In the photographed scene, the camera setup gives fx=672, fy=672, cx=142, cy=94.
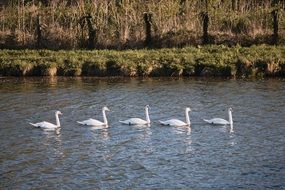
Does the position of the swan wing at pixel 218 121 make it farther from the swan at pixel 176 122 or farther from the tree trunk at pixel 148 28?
the tree trunk at pixel 148 28

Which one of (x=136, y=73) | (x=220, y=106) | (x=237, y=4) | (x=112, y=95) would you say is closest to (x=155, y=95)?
(x=112, y=95)

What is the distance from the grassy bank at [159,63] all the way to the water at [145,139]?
2.75 m

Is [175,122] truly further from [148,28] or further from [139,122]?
[148,28]

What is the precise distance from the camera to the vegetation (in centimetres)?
5884

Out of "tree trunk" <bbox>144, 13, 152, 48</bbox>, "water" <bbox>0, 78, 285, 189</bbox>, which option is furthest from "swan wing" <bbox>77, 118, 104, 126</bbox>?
"tree trunk" <bbox>144, 13, 152, 48</bbox>

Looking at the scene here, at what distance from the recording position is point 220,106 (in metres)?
39.5

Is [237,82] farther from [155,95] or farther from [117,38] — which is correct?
[117,38]

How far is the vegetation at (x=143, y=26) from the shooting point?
193 ft

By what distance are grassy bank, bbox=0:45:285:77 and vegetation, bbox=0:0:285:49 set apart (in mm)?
3344

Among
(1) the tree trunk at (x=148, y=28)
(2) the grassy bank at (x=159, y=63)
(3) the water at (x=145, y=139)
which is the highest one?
(1) the tree trunk at (x=148, y=28)

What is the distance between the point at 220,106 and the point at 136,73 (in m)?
13.9

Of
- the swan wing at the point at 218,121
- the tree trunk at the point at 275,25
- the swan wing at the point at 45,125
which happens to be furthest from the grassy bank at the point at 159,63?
the swan wing at the point at 45,125

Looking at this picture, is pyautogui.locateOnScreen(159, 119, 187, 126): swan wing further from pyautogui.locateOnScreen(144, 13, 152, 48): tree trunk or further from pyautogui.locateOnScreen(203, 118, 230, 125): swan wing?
pyautogui.locateOnScreen(144, 13, 152, 48): tree trunk

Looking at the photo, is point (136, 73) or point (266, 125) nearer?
point (266, 125)
